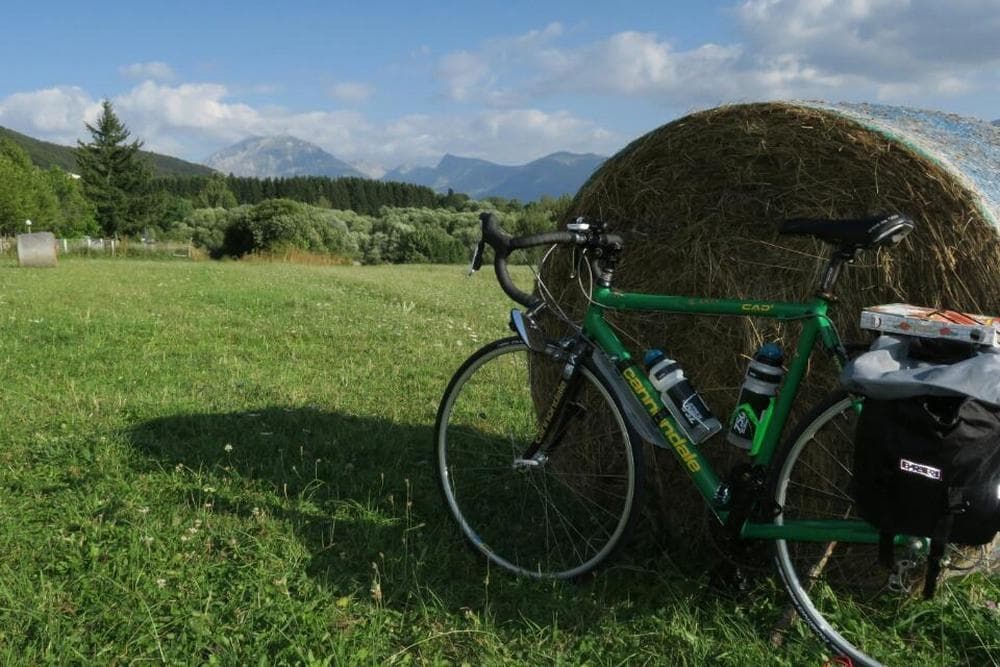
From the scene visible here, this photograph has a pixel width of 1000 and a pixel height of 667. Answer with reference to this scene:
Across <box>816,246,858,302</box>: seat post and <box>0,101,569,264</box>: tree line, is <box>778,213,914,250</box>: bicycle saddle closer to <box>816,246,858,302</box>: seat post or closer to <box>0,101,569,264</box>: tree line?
<box>816,246,858,302</box>: seat post

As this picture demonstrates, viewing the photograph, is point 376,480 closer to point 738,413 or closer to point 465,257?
point 738,413

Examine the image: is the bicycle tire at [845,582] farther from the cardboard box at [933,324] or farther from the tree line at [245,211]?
the tree line at [245,211]

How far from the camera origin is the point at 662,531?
364cm

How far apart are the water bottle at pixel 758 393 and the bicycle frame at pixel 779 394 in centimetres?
3

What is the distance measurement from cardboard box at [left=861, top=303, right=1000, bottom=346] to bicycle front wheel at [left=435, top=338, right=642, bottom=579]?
103 centimetres

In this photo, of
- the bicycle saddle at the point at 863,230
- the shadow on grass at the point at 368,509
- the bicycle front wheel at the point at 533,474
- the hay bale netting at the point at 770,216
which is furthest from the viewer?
the bicycle front wheel at the point at 533,474

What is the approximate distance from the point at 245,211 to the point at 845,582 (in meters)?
44.3

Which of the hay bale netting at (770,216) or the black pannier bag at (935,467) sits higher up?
the hay bale netting at (770,216)

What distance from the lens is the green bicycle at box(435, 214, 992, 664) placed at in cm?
267

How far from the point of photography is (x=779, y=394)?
9.16ft

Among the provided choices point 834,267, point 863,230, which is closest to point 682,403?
point 834,267

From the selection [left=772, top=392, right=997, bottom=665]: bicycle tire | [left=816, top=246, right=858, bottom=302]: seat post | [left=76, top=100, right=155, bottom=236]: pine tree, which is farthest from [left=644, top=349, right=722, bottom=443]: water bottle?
[left=76, top=100, right=155, bottom=236]: pine tree

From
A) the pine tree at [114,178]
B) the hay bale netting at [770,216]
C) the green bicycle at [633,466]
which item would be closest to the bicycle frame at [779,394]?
the green bicycle at [633,466]

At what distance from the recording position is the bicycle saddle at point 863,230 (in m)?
2.51
